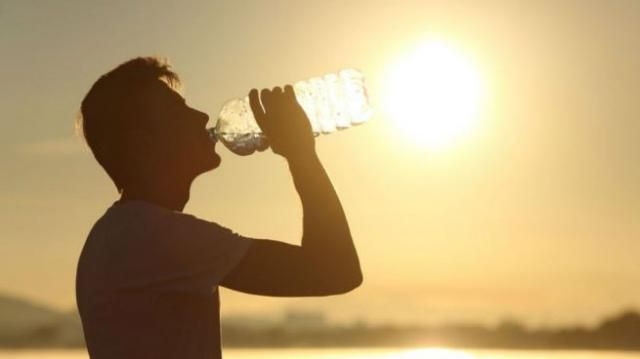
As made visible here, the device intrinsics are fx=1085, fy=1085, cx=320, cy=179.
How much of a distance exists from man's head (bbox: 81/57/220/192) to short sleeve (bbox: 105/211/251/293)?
203 millimetres

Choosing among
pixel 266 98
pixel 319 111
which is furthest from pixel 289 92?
pixel 319 111

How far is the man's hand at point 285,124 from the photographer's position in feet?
8.38

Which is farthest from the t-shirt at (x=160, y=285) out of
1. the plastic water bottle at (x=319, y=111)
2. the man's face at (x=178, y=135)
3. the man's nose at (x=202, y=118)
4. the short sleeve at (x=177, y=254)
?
the plastic water bottle at (x=319, y=111)

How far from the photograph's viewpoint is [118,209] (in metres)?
2.45

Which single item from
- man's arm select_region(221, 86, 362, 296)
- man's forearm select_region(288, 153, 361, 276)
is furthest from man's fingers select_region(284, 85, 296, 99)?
man's forearm select_region(288, 153, 361, 276)

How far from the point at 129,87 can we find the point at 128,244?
1.54 ft

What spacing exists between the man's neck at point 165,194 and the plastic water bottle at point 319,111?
3.51ft

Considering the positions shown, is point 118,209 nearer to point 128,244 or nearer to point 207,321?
point 128,244

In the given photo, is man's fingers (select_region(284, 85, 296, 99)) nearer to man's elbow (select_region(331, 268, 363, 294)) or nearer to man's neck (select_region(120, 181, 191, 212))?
man's neck (select_region(120, 181, 191, 212))

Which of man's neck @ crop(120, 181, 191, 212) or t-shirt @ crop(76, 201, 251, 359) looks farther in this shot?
man's neck @ crop(120, 181, 191, 212)

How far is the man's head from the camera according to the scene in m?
2.54

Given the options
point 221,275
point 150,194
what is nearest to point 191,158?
point 150,194

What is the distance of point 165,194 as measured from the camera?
2.50 m

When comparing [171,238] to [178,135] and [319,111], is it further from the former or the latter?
[319,111]
